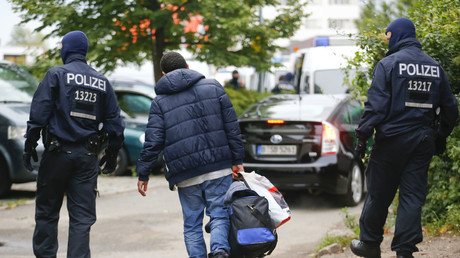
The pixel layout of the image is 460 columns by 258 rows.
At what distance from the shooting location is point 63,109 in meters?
5.45

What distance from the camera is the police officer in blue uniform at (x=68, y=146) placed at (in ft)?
17.9

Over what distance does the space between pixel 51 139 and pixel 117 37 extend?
812 cm

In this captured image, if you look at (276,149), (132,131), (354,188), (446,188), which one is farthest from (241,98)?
(446,188)

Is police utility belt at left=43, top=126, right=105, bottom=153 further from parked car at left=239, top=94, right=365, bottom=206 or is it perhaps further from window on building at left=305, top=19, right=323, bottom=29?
window on building at left=305, top=19, right=323, bottom=29

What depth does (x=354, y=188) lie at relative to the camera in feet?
32.9

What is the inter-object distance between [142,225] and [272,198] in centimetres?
355

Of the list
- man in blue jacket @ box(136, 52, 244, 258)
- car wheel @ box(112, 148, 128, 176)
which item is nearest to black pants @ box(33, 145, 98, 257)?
man in blue jacket @ box(136, 52, 244, 258)

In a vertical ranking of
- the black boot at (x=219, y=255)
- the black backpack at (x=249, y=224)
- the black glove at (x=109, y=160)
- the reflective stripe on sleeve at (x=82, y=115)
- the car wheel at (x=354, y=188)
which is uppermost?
the reflective stripe on sleeve at (x=82, y=115)

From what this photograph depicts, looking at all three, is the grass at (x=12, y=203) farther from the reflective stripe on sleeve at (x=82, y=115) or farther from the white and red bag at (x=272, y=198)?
the white and red bag at (x=272, y=198)

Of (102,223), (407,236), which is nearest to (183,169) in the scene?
(407,236)

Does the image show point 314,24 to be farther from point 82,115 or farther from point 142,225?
point 82,115

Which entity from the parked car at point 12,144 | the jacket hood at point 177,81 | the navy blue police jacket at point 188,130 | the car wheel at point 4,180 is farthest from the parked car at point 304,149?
the jacket hood at point 177,81

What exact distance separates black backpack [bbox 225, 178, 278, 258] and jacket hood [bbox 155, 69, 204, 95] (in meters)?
0.87

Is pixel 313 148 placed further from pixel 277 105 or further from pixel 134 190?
pixel 134 190
